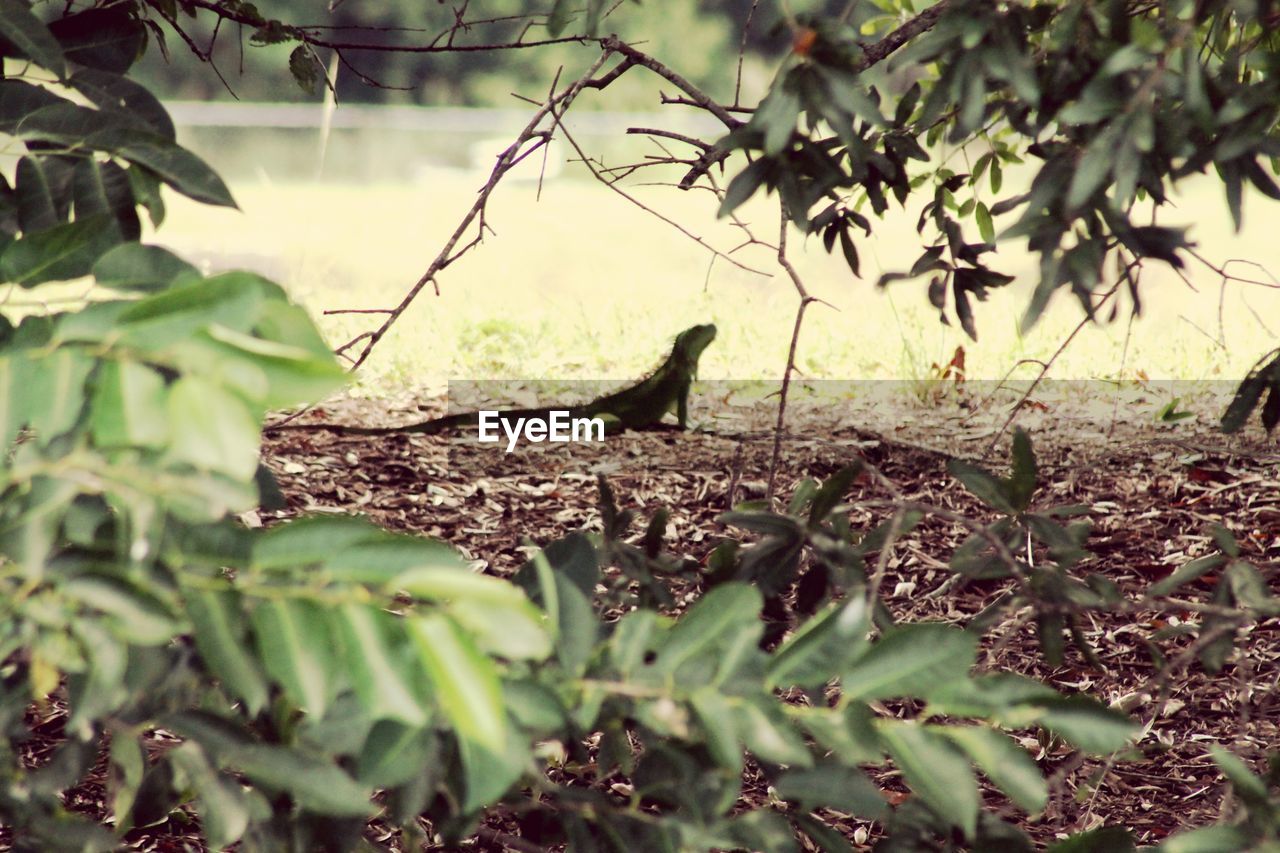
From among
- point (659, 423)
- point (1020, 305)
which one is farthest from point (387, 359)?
point (1020, 305)

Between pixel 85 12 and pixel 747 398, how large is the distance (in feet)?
10.5

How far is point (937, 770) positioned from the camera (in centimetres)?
75

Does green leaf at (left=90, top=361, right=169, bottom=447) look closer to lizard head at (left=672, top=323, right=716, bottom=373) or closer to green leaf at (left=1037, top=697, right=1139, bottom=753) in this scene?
green leaf at (left=1037, top=697, right=1139, bottom=753)

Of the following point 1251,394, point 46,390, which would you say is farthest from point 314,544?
point 1251,394

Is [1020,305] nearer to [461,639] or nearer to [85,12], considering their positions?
[85,12]

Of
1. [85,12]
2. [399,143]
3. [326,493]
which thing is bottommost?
[326,493]

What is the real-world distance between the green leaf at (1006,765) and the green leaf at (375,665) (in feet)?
1.14

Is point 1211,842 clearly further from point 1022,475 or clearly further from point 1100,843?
point 1022,475

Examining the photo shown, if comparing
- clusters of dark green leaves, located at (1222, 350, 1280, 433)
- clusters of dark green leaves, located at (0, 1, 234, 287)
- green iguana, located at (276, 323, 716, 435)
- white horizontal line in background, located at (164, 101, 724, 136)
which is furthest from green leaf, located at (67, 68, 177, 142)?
white horizontal line in background, located at (164, 101, 724, 136)

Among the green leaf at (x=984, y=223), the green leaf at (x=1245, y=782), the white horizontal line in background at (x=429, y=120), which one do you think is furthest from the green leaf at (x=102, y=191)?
the white horizontal line in background at (x=429, y=120)

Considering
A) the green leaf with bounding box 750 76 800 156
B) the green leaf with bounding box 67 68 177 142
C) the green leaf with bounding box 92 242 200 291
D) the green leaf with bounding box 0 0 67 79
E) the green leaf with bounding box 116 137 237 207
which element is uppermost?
the green leaf with bounding box 750 76 800 156

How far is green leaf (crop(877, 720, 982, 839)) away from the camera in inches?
28.7

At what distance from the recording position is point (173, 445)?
0.60 meters

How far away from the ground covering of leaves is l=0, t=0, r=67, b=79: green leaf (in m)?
1.36
